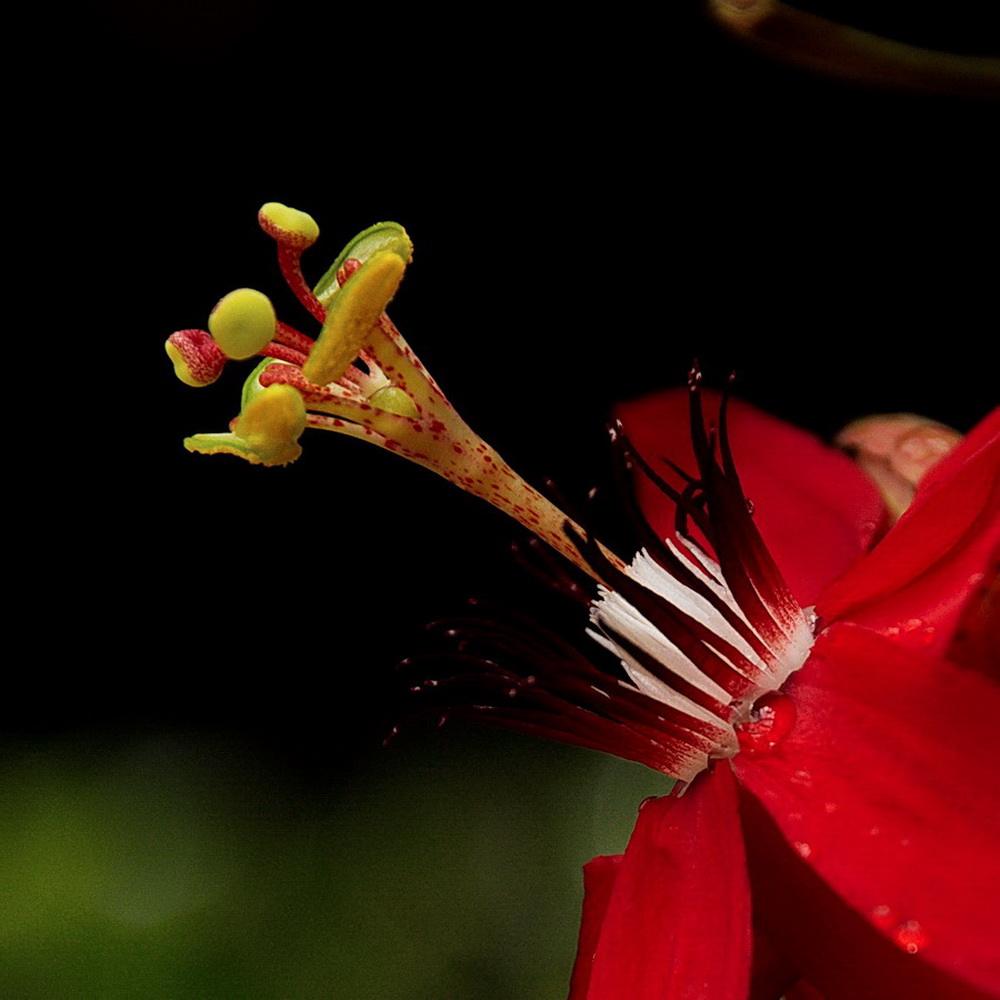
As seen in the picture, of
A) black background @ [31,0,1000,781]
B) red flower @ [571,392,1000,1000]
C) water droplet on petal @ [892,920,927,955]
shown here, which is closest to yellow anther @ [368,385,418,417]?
red flower @ [571,392,1000,1000]

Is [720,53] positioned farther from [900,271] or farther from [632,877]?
[632,877]

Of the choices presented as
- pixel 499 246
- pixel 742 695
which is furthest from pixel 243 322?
pixel 499 246

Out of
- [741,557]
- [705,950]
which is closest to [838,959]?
[705,950]

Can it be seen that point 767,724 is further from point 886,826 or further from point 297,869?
point 297,869

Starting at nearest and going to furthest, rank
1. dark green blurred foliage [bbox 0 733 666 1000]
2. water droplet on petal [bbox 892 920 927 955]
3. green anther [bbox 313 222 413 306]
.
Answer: water droplet on petal [bbox 892 920 927 955] < green anther [bbox 313 222 413 306] < dark green blurred foliage [bbox 0 733 666 1000]

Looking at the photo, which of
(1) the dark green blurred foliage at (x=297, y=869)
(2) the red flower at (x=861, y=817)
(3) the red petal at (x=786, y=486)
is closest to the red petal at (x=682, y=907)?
(2) the red flower at (x=861, y=817)

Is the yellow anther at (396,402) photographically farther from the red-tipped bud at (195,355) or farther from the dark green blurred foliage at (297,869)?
the dark green blurred foliage at (297,869)

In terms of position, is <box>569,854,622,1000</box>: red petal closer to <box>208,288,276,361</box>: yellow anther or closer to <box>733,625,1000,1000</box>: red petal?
<box>733,625,1000,1000</box>: red petal
